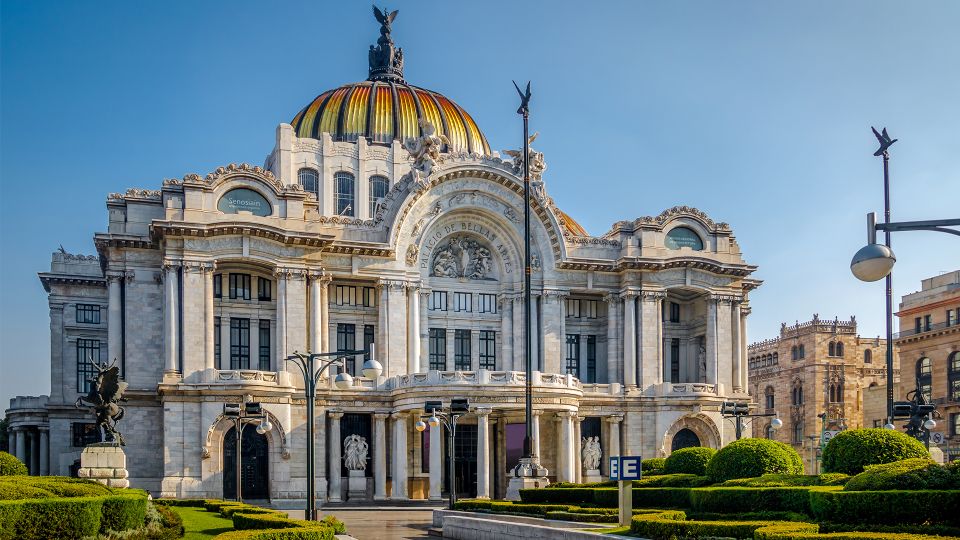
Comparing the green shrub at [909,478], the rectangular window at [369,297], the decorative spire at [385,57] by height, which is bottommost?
the green shrub at [909,478]

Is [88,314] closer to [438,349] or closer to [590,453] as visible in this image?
[438,349]

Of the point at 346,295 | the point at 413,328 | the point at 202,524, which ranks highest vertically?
the point at 346,295

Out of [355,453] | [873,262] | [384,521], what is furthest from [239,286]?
[873,262]

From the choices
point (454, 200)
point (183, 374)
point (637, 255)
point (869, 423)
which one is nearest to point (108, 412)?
point (183, 374)

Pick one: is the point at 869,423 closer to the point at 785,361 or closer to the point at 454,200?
the point at 785,361

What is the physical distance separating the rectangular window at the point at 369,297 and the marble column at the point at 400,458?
300 inches

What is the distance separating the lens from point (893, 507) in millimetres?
23953

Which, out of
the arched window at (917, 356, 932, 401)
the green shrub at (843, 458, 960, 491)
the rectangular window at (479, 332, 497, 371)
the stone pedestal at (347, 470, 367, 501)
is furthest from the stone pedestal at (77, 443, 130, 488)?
the arched window at (917, 356, 932, 401)

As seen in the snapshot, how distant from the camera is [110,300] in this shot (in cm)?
6162

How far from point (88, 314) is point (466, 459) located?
2990 cm

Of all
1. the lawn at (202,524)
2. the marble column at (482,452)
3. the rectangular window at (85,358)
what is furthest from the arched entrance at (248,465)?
the rectangular window at (85,358)

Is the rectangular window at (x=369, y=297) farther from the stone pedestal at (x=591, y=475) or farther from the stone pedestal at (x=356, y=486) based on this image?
the stone pedestal at (x=591, y=475)

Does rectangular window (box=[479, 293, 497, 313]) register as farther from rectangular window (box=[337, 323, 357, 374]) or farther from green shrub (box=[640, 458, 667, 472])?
green shrub (box=[640, 458, 667, 472])

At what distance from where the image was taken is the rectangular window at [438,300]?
69000 mm
